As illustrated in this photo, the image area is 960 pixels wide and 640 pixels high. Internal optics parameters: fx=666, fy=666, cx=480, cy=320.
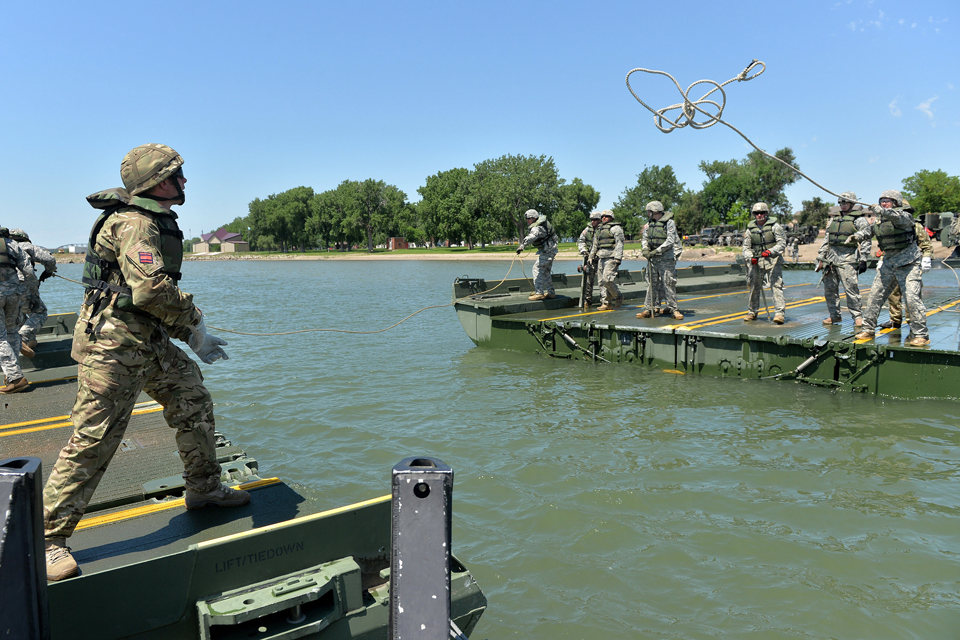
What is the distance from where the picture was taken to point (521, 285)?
685 inches

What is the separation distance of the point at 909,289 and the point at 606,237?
6.15m

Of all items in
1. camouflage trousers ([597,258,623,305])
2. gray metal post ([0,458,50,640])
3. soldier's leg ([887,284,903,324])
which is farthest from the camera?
camouflage trousers ([597,258,623,305])

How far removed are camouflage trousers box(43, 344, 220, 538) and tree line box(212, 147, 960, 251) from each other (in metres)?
78.1

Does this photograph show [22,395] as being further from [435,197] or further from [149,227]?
[435,197]

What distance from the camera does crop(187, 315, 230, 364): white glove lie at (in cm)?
382

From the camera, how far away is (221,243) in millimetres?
175125

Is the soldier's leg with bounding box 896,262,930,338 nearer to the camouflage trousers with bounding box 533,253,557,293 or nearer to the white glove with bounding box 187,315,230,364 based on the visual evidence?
the camouflage trousers with bounding box 533,253,557,293

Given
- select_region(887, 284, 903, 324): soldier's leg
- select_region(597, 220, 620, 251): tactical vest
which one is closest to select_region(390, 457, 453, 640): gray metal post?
select_region(887, 284, 903, 324): soldier's leg

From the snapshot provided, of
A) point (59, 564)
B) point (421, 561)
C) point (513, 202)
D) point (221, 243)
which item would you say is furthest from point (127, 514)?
point (221, 243)

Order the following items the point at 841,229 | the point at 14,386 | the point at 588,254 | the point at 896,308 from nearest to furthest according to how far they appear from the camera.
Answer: the point at 14,386 < the point at 841,229 < the point at 896,308 < the point at 588,254

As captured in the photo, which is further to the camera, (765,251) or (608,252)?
(608,252)

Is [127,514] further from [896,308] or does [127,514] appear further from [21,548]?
[896,308]

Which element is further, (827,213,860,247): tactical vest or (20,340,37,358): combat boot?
(827,213,860,247): tactical vest

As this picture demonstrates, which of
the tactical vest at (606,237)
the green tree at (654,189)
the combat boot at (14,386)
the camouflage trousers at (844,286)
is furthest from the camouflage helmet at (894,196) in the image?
the green tree at (654,189)
